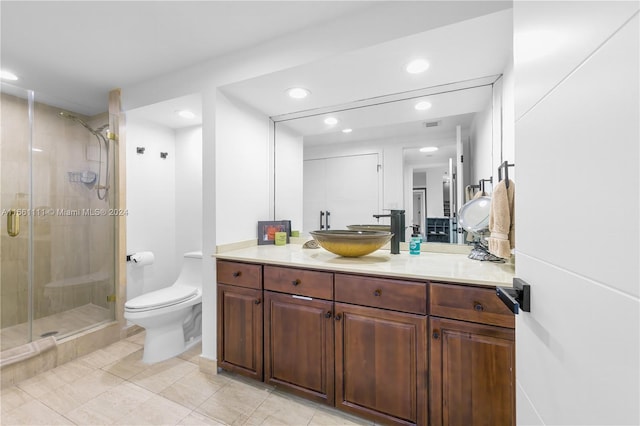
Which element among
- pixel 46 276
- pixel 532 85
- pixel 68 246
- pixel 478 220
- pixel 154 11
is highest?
pixel 154 11

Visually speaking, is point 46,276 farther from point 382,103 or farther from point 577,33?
point 577,33

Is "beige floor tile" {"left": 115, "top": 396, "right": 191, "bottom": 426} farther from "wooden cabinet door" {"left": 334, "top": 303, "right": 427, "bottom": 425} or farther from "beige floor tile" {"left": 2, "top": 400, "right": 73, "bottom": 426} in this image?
"wooden cabinet door" {"left": 334, "top": 303, "right": 427, "bottom": 425}

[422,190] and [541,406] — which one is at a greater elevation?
[422,190]

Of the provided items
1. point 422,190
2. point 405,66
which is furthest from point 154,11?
point 422,190

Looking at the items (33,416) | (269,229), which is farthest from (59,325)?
(269,229)

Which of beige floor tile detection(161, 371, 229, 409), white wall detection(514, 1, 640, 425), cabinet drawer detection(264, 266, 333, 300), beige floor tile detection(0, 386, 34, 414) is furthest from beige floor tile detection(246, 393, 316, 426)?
beige floor tile detection(0, 386, 34, 414)

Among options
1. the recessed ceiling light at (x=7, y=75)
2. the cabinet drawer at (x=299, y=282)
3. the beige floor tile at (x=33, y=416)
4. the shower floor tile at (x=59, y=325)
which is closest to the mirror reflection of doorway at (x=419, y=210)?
the cabinet drawer at (x=299, y=282)

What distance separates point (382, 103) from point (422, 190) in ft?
2.38

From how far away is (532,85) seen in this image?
0.60 m

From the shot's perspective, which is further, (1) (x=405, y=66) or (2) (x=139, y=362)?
(2) (x=139, y=362)

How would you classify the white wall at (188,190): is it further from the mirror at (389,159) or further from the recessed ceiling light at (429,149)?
the recessed ceiling light at (429,149)

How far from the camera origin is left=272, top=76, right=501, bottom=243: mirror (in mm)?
1854

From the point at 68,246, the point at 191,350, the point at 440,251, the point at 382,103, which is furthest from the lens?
the point at 68,246

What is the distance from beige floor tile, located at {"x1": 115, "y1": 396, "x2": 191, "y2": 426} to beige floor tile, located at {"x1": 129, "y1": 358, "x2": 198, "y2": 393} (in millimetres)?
125
